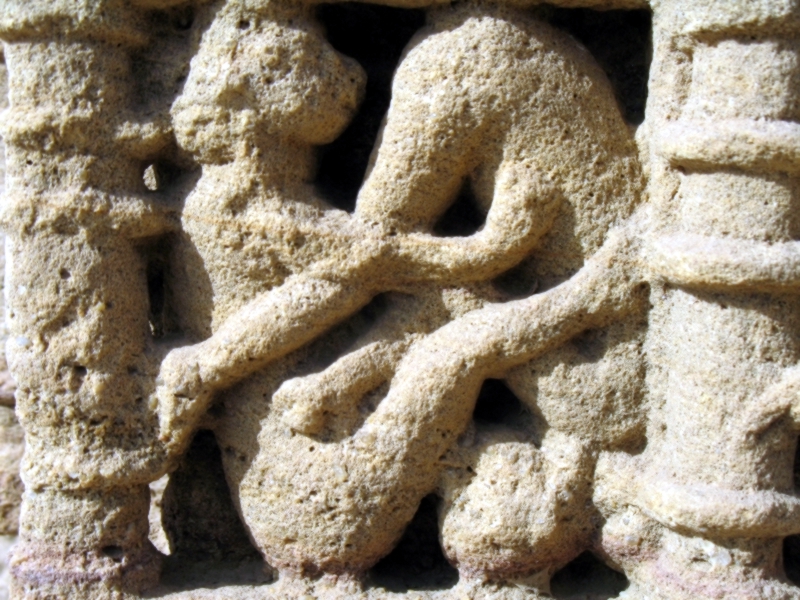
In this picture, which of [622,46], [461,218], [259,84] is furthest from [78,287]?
[622,46]

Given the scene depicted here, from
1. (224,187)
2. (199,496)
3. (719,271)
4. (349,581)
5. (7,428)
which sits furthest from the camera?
(7,428)

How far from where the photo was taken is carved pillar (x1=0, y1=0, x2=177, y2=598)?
1.62 meters

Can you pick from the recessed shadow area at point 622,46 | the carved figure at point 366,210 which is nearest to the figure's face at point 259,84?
the carved figure at point 366,210

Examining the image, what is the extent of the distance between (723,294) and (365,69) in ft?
2.68

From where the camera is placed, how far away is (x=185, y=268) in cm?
177

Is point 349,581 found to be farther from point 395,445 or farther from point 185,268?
point 185,268

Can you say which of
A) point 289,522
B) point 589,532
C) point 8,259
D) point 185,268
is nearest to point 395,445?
point 289,522

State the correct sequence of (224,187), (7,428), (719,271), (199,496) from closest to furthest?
1. (719,271)
2. (224,187)
3. (199,496)
4. (7,428)

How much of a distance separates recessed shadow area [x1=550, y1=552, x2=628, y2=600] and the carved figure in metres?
0.37

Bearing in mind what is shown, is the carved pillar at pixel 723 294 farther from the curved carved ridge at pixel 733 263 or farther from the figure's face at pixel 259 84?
the figure's face at pixel 259 84

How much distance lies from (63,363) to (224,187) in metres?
0.44

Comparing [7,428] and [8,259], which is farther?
[7,428]

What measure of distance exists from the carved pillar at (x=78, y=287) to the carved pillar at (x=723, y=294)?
0.94 m

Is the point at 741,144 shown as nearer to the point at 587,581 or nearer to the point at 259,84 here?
the point at 259,84
